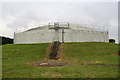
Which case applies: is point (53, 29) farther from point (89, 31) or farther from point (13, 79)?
point (13, 79)

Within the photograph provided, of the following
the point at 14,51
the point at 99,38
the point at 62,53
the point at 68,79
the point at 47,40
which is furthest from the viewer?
the point at 99,38

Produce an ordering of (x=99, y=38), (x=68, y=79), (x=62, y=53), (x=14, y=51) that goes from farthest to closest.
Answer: (x=99, y=38), (x=14, y=51), (x=62, y=53), (x=68, y=79)

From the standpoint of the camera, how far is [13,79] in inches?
454

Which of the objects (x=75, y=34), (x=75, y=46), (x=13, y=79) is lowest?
(x=13, y=79)

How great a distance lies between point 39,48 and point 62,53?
5.28 metres

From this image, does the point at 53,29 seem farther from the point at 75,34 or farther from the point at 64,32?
the point at 75,34

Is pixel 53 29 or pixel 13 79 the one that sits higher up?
pixel 53 29

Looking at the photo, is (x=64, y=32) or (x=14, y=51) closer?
(x=14, y=51)

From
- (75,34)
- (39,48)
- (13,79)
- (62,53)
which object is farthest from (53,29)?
(13,79)

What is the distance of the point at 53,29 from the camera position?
116ft

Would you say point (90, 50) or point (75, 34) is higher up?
point (75, 34)

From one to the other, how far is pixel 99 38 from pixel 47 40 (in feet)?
40.6

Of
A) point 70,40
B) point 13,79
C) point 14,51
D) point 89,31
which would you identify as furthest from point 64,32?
point 13,79

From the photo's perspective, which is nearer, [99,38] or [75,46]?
[75,46]
